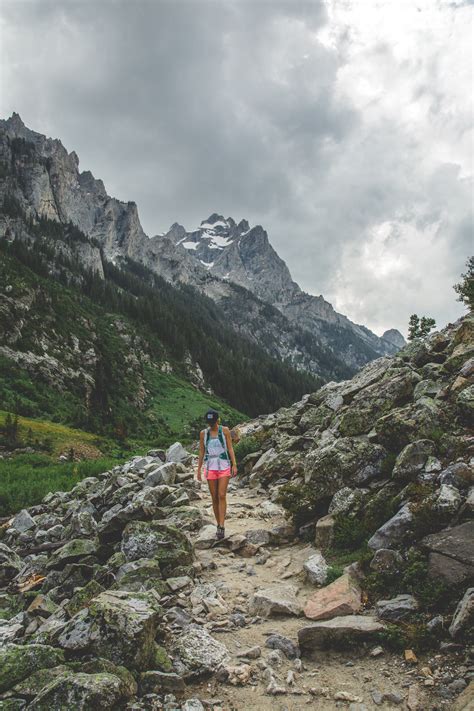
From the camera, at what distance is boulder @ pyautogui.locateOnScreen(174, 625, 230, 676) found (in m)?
4.68

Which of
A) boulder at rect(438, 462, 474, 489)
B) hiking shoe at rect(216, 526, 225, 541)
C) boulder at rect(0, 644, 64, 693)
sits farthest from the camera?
hiking shoe at rect(216, 526, 225, 541)

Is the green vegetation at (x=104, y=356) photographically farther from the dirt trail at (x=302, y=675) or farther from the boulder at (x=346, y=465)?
the dirt trail at (x=302, y=675)

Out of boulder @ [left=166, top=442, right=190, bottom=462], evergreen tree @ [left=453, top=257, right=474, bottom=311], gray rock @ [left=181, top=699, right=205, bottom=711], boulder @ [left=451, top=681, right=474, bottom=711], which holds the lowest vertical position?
gray rock @ [left=181, top=699, right=205, bottom=711]

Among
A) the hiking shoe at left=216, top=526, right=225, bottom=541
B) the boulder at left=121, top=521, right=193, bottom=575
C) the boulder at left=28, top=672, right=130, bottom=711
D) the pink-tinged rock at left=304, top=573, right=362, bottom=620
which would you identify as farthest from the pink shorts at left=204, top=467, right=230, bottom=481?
the boulder at left=28, top=672, right=130, bottom=711

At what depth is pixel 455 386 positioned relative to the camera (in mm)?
9516

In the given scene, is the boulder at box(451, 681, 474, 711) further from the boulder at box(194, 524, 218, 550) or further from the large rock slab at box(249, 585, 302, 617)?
the boulder at box(194, 524, 218, 550)

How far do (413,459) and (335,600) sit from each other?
10.7 feet

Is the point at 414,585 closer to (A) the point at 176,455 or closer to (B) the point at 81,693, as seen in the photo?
(B) the point at 81,693

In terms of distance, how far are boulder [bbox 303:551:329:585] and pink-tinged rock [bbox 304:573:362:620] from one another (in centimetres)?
54

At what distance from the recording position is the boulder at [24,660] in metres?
4.04

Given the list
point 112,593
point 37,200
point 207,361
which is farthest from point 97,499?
point 37,200

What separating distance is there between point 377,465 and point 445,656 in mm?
4661

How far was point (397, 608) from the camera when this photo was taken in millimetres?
5125

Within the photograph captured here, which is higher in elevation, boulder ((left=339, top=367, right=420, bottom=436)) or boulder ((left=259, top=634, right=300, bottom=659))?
boulder ((left=339, top=367, right=420, bottom=436))
